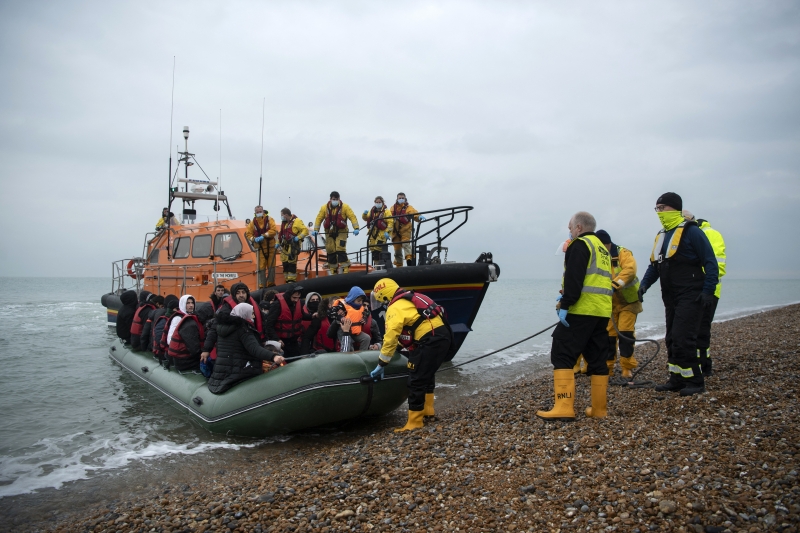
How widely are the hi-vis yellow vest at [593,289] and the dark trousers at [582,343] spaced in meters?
0.06

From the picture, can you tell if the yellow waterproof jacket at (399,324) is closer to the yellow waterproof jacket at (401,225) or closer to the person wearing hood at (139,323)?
the yellow waterproof jacket at (401,225)

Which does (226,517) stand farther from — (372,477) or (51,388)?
(51,388)

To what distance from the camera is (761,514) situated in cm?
221

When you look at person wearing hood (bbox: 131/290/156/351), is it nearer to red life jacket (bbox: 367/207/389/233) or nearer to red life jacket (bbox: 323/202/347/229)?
red life jacket (bbox: 323/202/347/229)

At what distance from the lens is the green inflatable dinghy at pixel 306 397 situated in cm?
493

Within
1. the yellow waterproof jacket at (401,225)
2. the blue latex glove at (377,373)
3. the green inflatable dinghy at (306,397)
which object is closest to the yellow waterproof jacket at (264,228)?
the yellow waterproof jacket at (401,225)

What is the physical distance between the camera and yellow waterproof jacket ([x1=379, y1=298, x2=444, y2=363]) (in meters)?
4.36

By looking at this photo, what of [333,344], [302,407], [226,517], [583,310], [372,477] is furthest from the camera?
[333,344]

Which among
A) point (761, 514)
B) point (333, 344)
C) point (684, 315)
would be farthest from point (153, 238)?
point (761, 514)

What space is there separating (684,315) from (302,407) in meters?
3.43

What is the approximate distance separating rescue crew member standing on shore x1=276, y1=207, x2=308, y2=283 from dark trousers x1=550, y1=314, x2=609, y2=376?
5.54 m

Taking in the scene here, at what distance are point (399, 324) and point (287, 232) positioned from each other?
4891 millimetres

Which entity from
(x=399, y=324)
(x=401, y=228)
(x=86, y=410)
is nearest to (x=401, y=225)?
(x=401, y=228)

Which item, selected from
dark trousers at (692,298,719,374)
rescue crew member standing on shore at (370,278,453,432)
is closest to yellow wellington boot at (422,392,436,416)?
rescue crew member standing on shore at (370,278,453,432)
